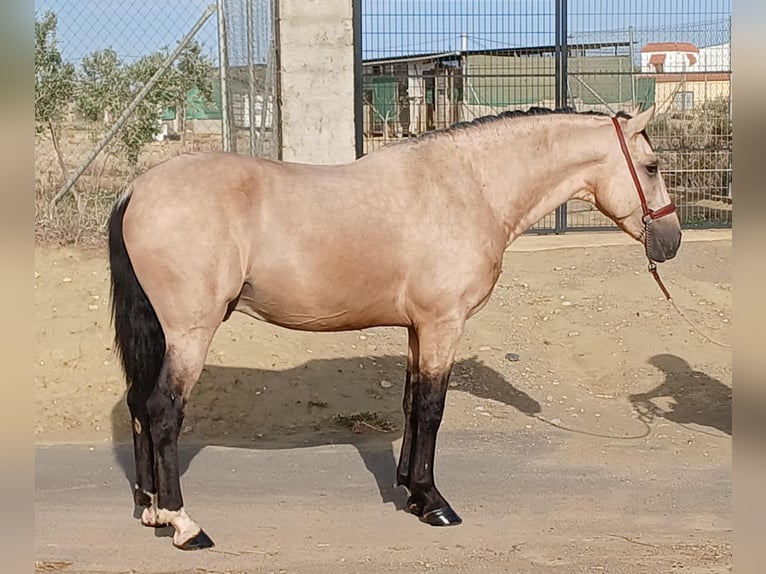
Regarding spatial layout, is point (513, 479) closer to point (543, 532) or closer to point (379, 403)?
point (543, 532)

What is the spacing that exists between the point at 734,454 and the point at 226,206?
3559 mm


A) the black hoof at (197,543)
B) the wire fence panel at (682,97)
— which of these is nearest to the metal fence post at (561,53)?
the wire fence panel at (682,97)

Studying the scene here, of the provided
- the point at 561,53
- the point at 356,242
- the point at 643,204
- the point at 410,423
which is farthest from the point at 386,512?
the point at 561,53

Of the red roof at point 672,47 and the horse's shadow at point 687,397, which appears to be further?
the red roof at point 672,47

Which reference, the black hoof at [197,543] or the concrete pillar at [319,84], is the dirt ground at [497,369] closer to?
the black hoof at [197,543]

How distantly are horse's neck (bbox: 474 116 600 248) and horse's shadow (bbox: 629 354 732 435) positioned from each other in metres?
2.46

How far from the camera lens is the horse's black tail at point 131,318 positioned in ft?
14.6

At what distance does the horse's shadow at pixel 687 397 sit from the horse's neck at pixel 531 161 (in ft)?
8.08

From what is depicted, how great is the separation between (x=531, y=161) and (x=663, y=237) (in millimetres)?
784

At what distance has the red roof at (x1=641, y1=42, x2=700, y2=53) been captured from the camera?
12648 millimetres

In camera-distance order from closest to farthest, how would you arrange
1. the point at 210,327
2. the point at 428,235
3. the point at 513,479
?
the point at 210,327, the point at 428,235, the point at 513,479

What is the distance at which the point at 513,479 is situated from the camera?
5.52 m

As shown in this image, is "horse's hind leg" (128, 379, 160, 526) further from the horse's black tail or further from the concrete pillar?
the concrete pillar
